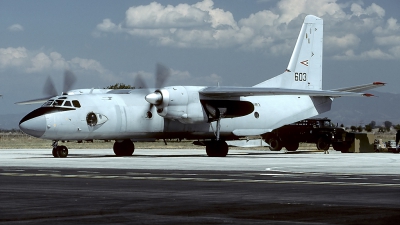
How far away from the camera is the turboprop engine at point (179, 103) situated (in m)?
40.5

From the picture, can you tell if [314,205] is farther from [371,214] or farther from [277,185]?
[277,185]

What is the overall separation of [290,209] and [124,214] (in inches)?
119

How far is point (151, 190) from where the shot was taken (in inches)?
684

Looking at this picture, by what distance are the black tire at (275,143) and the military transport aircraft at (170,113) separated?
320 inches

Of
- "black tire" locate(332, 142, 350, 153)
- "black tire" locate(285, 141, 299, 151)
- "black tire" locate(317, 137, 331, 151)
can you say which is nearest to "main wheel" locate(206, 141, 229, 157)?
"black tire" locate(285, 141, 299, 151)

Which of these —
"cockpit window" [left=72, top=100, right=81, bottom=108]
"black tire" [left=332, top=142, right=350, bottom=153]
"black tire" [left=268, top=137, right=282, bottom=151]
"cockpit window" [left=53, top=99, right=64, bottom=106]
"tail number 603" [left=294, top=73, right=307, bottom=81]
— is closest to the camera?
"cockpit window" [left=53, top=99, right=64, bottom=106]

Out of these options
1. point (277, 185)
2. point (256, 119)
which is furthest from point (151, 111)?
point (277, 185)

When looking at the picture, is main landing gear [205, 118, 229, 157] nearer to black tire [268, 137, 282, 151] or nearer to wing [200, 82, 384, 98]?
wing [200, 82, 384, 98]

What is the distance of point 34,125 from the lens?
37.6 m

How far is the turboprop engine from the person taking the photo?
40500 millimetres

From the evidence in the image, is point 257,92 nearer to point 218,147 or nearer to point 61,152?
point 218,147

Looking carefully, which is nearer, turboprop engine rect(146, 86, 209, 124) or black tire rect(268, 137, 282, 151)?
turboprop engine rect(146, 86, 209, 124)

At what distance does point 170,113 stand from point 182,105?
82 cm

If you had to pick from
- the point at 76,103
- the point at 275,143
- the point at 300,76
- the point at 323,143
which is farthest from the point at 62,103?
the point at 323,143
